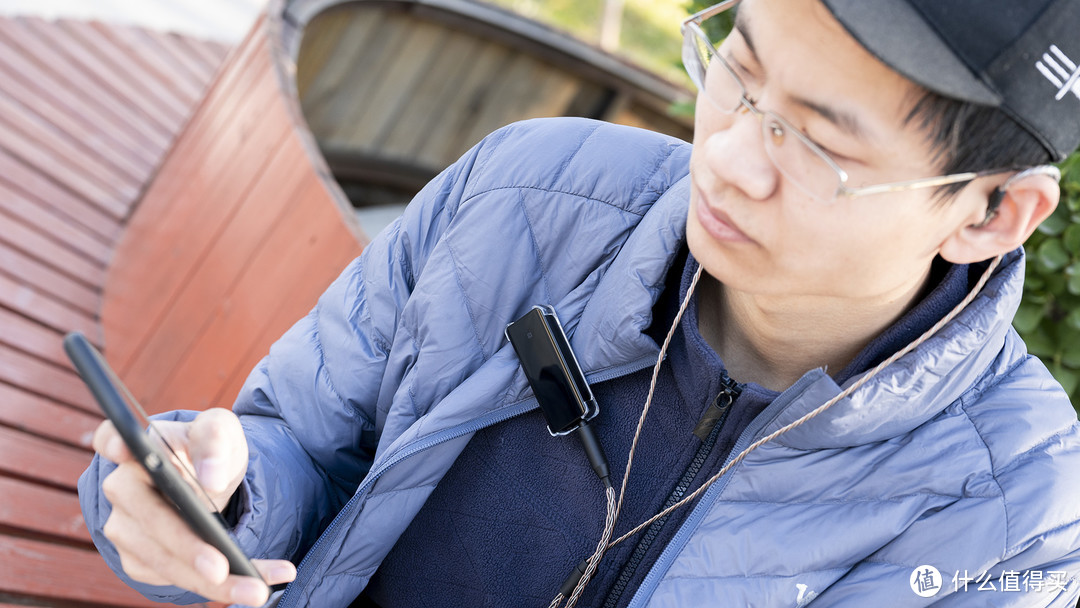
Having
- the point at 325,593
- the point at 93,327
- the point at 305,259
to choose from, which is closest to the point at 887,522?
the point at 325,593

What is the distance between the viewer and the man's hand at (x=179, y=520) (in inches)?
44.4

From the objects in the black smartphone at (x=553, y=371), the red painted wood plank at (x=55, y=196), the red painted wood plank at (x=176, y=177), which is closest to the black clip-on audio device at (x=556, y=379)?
the black smartphone at (x=553, y=371)

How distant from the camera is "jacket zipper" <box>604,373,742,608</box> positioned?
1390mm

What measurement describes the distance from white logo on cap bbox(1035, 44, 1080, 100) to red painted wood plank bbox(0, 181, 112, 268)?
124 inches

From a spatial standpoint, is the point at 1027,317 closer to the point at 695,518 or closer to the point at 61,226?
the point at 695,518

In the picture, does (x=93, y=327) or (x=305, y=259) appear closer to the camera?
(x=305, y=259)

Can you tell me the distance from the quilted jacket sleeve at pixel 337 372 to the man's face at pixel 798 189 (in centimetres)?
52

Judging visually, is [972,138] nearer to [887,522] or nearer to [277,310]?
[887,522]

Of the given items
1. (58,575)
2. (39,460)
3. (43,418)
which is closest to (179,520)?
(58,575)

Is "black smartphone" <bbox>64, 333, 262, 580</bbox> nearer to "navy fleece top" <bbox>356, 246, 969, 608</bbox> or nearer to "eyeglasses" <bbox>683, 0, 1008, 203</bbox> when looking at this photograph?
"navy fleece top" <bbox>356, 246, 969, 608</bbox>

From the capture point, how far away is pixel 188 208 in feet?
10.5

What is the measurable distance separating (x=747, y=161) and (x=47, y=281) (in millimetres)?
2688

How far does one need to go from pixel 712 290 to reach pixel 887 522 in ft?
1.46

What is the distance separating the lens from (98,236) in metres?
3.48
